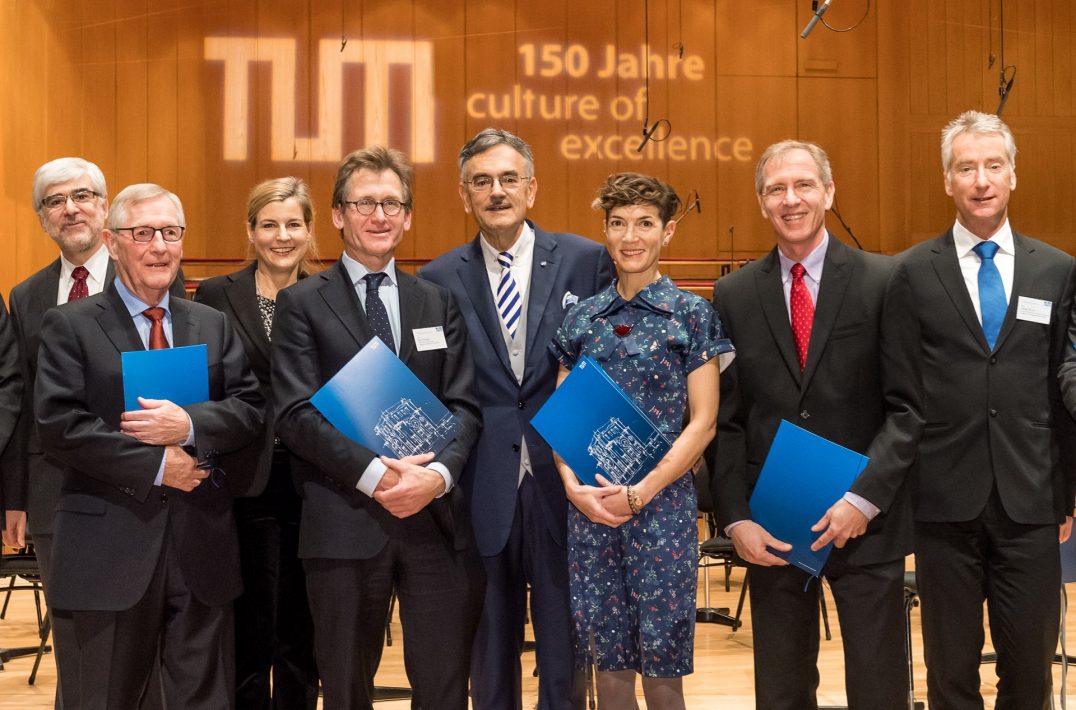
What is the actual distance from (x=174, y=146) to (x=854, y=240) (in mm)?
6444

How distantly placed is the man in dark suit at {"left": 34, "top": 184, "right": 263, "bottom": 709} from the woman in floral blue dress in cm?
86

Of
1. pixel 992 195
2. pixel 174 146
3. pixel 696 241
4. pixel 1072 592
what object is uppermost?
pixel 174 146

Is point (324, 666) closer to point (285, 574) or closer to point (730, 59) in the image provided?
point (285, 574)

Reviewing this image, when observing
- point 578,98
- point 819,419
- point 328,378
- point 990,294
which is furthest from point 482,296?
point 578,98

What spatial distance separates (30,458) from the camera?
3.00 m

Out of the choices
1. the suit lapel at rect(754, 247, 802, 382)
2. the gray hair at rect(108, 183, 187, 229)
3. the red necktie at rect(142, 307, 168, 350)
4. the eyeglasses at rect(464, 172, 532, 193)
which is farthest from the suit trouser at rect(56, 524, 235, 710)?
the suit lapel at rect(754, 247, 802, 382)

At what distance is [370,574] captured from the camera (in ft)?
8.53

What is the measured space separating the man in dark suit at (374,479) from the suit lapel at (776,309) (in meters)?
0.77

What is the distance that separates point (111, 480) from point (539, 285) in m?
1.18

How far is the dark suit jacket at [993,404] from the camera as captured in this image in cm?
270

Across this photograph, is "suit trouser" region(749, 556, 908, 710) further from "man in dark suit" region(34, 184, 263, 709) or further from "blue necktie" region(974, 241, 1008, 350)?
"man in dark suit" region(34, 184, 263, 709)

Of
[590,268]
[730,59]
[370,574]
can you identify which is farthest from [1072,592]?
[730,59]

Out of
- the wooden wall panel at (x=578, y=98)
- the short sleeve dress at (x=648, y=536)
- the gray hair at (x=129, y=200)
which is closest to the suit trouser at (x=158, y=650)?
the gray hair at (x=129, y=200)

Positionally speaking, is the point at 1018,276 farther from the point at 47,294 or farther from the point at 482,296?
the point at 47,294
